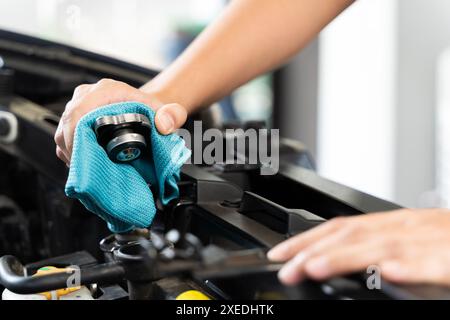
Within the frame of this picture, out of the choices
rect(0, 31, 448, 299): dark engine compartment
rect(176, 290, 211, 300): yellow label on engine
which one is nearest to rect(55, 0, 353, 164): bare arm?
rect(0, 31, 448, 299): dark engine compartment

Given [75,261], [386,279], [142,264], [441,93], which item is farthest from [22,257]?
[441,93]

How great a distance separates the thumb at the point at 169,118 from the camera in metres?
0.66

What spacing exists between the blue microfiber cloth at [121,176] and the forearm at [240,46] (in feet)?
0.55

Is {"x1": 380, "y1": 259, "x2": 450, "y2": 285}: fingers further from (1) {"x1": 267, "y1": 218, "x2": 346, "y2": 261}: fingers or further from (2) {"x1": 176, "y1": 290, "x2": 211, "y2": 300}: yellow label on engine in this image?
(2) {"x1": 176, "y1": 290, "x2": 211, "y2": 300}: yellow label on engine

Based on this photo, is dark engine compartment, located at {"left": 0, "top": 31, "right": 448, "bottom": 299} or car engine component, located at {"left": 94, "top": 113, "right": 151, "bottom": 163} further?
car engine component, located at {"left": 94, "top": 113, "right": 151, "bottom": 163}

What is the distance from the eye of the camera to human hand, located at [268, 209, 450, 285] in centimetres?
41

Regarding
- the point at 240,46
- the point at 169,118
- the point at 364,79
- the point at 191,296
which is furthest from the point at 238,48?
the point at 364,79

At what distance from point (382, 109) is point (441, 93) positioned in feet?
0.92

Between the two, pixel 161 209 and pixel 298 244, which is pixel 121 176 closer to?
pixel 161 209

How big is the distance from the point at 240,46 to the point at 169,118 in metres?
Result: 0.23

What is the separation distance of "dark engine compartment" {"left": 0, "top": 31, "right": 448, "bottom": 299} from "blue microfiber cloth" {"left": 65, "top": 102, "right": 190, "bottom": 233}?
0.05 metres

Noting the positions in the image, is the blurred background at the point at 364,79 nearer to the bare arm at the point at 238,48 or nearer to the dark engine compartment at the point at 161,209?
the dark engine compartment at the point at 161,209

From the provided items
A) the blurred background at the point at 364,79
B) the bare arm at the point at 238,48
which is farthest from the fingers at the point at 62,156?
the blurred background at the point at 364,79
